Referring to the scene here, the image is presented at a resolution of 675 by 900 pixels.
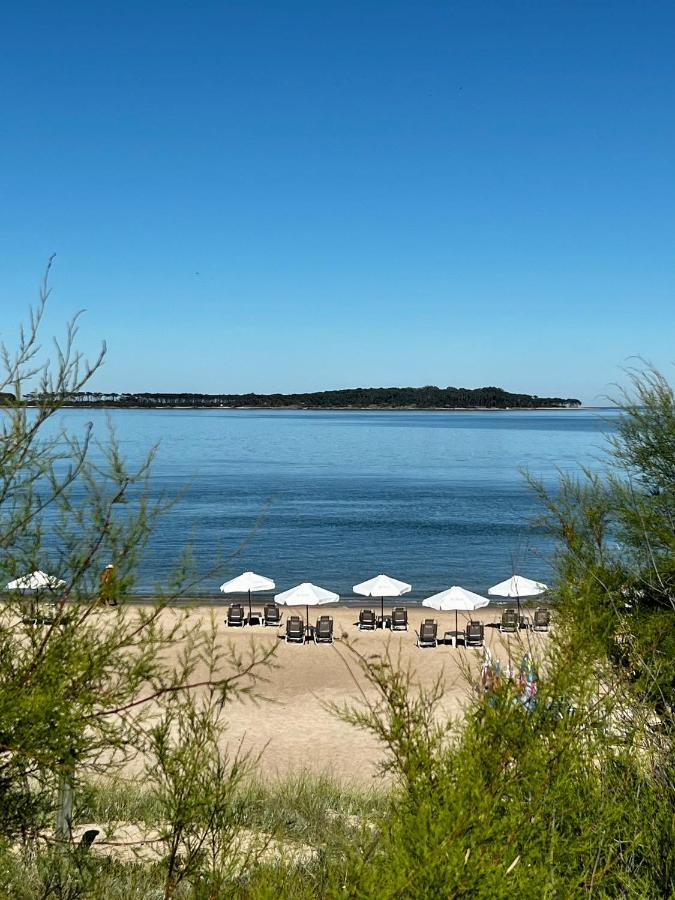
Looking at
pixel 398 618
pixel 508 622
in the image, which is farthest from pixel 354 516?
pixel 508 622

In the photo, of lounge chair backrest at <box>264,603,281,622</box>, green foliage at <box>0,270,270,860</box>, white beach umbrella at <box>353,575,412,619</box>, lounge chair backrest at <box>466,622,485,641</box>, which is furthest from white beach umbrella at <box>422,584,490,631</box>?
green foliage at <box>0,270,270,860</box>

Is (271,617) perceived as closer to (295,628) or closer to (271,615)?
(271,615)

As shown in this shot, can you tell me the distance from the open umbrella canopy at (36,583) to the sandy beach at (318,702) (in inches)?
154

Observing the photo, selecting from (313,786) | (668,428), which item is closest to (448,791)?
(313,786)

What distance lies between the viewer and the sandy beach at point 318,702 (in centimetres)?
1283

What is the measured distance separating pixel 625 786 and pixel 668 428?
9.13 meters

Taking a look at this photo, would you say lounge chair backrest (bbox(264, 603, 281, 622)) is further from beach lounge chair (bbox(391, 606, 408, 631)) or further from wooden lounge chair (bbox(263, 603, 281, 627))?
beach lounge chair (bbox(391, 606, 408, 631))

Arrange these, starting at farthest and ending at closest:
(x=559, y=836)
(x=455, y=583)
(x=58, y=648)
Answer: (x=455, y=583) < (x=58, y=648) < (x=559, y=836)

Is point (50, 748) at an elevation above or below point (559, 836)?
above

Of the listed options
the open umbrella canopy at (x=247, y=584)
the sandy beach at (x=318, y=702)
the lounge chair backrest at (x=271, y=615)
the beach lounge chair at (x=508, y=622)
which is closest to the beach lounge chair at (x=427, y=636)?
the sandy beach at (x=318, y=702)

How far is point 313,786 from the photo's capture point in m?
10.3

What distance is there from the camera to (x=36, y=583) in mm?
4801

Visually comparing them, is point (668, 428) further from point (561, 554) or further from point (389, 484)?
point (389, 484)

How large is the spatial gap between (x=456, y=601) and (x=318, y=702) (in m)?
6.17
